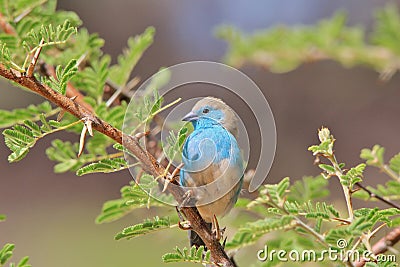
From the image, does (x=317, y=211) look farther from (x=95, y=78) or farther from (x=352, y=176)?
(x=95, y=78)

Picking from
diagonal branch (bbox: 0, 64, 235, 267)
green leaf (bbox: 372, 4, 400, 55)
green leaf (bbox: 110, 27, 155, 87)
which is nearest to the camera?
diagonal branch (bbox: 0, 64, 235, 267)

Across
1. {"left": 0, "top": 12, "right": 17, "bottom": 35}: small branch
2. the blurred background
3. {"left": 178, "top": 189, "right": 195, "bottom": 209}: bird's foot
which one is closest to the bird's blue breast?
{"left": 178, "top": 189, "right": 195, "bottom": 209}: bird's foot

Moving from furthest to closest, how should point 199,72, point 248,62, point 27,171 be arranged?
point 27,171 → point 248,62 → point 199,72

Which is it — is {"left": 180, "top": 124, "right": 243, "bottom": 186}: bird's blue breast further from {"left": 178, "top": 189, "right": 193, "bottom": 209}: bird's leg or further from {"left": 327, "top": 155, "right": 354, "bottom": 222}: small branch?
{"left": 327, "top": 155, "right": 354, "bottom": 222}: small branch

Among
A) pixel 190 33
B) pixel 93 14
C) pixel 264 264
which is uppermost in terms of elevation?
pixel 93 14

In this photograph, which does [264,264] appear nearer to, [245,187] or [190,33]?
[245,187]

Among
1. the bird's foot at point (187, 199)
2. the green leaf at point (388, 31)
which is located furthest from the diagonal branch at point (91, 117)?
the green leaf at point (388, 31)

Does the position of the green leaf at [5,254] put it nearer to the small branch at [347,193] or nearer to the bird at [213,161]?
the bird at [213,161]

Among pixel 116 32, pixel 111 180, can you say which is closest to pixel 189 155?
pixel 111 180
